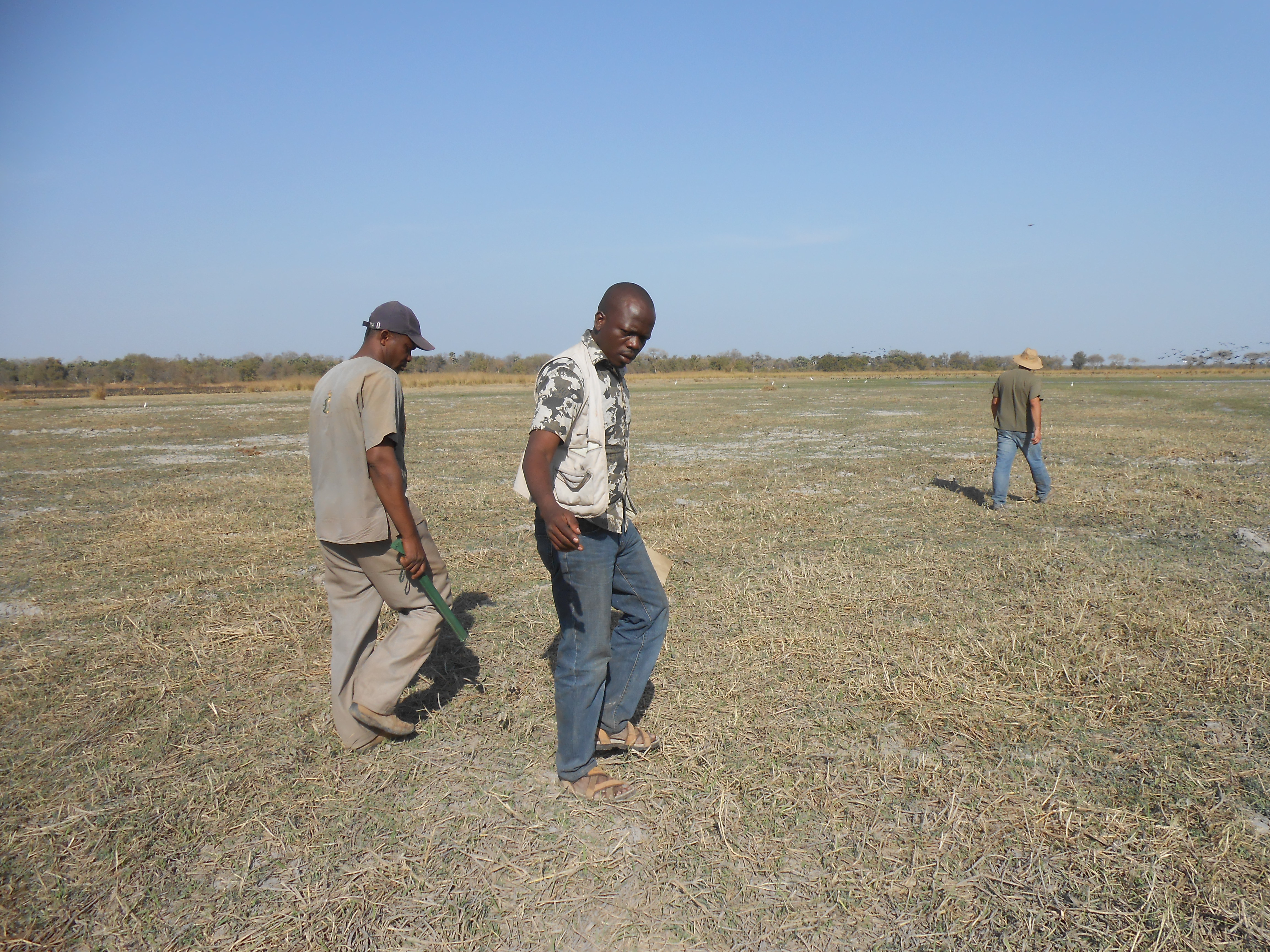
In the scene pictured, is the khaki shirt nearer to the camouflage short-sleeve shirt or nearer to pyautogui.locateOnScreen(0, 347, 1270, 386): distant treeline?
the camouflage short-sleeve shirt

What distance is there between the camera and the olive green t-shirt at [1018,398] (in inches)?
360

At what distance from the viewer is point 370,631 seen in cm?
376

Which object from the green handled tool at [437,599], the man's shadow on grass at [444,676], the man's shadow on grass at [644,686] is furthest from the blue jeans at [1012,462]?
the green handled tool at [437,599]

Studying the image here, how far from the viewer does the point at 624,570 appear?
336 cm

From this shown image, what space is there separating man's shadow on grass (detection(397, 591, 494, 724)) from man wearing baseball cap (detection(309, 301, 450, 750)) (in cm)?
22

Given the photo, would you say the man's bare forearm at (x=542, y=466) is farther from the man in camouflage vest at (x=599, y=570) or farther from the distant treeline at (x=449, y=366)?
the distant treeline at (x=449, y=366)

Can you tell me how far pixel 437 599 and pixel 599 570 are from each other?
1005mm

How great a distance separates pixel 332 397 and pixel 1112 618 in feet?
17.1

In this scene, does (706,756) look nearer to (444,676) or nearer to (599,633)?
(599,633)

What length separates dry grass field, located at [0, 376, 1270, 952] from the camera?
2.65m

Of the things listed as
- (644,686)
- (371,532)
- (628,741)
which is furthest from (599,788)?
(371,532)

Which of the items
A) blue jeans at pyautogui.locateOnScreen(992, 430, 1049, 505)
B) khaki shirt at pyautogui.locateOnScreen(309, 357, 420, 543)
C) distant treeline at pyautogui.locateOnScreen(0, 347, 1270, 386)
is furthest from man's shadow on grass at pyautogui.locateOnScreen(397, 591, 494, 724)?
distant treeline at pyautogui.locateOnScreen(0, 347, 1270, 386)

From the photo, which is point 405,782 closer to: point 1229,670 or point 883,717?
point 883,717

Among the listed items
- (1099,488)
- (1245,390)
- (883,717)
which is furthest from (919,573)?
(1245,390)
